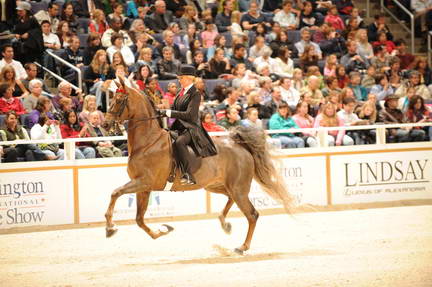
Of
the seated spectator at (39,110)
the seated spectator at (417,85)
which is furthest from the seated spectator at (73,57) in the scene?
the seated spectator at (417,85)

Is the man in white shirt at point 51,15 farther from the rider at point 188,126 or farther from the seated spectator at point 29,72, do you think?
the rider at point 188,126

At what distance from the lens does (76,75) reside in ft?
49.2

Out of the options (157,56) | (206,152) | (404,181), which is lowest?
(404,181)

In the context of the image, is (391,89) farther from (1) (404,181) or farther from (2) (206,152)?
(2) (206,152)

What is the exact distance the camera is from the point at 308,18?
19438 mm

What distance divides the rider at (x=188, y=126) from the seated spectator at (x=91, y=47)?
5606 mm

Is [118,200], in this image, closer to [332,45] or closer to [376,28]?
[332,45]

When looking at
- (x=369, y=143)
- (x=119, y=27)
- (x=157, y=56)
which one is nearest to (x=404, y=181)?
(x=369, y=143)

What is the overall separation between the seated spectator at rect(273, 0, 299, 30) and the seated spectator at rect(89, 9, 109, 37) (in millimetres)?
4823

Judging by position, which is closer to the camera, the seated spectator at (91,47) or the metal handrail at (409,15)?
the seated spectator at (91,47)

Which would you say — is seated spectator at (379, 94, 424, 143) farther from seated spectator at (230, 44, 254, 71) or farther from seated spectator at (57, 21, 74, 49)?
seated spectator at (57, 21, 74, 49)

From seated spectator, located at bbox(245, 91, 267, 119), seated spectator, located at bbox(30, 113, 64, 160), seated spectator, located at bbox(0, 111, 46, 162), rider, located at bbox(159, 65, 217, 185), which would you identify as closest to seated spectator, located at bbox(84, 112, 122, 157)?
seated spectator, located at bbox(30, 113, 64, 160)

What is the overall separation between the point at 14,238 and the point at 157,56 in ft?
19.3

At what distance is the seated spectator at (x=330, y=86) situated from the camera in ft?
55.3
